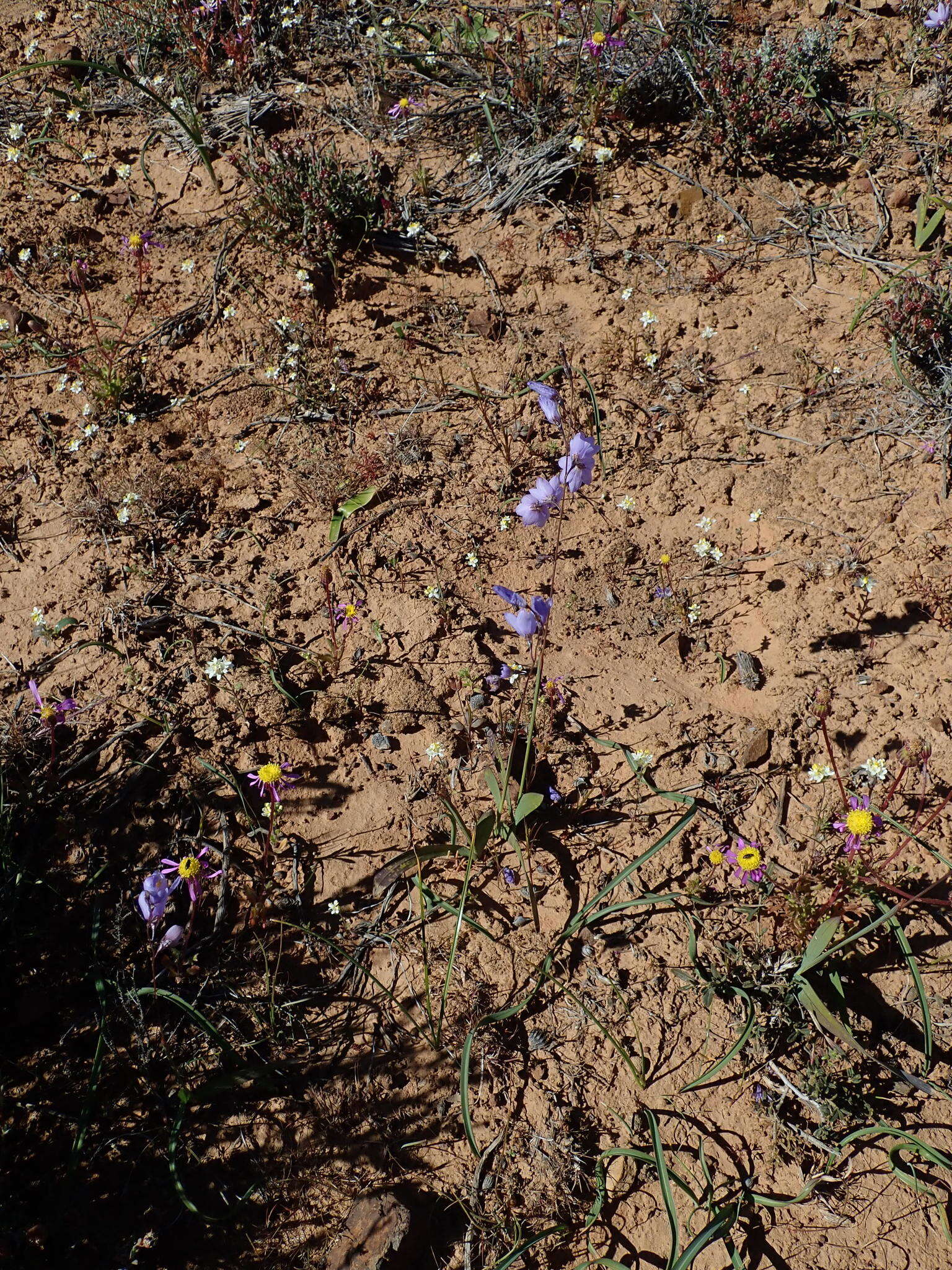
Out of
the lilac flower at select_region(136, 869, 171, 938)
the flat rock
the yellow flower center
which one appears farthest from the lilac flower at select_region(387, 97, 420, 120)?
the flat rock

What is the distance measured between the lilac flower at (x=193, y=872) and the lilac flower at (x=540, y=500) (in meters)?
1.48

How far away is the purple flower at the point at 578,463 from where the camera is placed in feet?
7.32

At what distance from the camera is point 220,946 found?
2.63 meters

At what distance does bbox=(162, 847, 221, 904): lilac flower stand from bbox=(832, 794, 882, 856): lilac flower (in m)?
1.93

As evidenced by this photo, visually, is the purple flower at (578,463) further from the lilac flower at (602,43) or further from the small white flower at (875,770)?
the lilac flower at (602,43)

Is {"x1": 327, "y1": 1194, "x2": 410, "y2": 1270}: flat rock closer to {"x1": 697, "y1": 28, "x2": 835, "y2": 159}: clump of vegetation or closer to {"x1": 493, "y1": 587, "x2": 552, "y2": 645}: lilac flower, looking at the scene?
{"x1": 493, "y1": 587, "x2": 552, "y2": 645}: lilac flower

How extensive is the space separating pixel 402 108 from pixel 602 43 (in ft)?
3.65

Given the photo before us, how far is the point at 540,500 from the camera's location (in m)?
2.34

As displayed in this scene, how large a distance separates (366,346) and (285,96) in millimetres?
1942

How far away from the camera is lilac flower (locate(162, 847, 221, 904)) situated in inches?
100

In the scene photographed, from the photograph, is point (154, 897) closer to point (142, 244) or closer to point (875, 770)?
point (875, 770)

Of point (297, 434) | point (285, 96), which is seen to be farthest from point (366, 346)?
point (285, 96)

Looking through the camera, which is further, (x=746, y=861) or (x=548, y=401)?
(x=746, y=861)

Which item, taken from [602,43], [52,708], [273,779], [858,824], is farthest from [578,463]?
[602,43]
